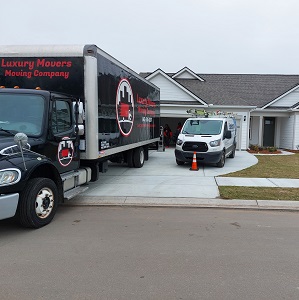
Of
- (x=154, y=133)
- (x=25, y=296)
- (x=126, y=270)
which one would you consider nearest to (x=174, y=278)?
(x=126, y=270)

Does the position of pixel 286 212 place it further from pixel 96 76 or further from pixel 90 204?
pixel 96 76

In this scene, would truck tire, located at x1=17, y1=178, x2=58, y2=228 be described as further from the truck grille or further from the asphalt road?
the truck grille

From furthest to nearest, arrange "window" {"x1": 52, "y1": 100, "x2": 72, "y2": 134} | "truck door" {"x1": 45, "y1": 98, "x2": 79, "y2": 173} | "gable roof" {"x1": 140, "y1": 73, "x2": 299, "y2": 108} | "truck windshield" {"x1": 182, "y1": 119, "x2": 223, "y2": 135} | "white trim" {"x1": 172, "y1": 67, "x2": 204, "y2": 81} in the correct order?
"white trim" {"x1": 172, "y1": 67, "x2": 204, "y2": 81}, "gable roof" {"x1": 140, "y1": 73, "x2": 299, "y2": 108}, "truck windshield" {"x1": 182, "y1": 119, "x2": 223, "y2": 135}, "window" {"x1": 52, "y1": 100, "x2": 72, "y2": 134}, "truck door" {"x1": 45, "y1": 98, "x2": 79, "y2": 173}

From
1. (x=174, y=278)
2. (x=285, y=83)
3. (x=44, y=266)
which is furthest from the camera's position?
(x=285, y=83)

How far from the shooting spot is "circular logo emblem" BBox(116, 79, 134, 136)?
349 inches

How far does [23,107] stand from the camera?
591cm

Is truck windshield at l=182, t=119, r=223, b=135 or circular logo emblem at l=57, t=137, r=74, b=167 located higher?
truck windshield at l=182, t=119, r=223, b=135

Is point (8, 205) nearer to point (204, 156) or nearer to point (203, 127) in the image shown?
point (204, 156)

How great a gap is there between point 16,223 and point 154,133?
9.75 m

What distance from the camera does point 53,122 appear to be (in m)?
6.12

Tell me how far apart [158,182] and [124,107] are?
96.5 inches

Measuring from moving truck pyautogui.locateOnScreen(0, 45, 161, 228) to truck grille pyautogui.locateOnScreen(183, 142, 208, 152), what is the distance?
3.83 meters

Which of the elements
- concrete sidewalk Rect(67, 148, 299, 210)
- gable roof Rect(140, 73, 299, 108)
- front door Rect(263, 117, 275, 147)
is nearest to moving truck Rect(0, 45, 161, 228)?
concrete sidewalk Rect(67, 148, 299, 210)

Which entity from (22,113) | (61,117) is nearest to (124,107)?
(61,117)
